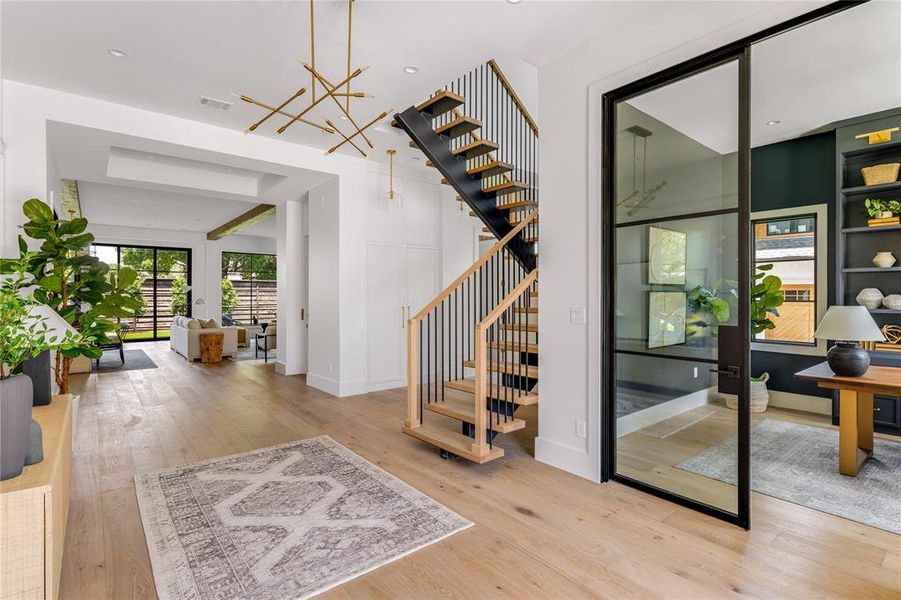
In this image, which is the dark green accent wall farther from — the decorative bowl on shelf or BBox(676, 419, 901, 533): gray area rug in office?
BBox(676, 419, 901, 533): gray area rug in office

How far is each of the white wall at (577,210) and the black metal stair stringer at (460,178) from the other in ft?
4.02

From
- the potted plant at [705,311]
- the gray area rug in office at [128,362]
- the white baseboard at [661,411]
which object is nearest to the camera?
the potted plant at [705,311]

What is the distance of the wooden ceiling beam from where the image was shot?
27.1ft

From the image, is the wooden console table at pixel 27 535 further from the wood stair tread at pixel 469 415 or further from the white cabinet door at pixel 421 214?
the white cabinet door at pixel 421 214

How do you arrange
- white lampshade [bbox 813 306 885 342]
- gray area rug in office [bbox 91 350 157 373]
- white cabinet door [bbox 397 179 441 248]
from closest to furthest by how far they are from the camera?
white lampshade [bbox 813 306 885 342]
white cabinet door [bbox 397 179 441 248]
gray area rug in office [bbox 91 350 157 373]

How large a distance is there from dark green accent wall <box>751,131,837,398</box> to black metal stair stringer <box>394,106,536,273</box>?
280cm

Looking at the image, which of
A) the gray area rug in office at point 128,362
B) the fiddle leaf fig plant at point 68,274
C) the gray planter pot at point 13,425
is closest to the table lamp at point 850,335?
the gray planter pot at point 13,425

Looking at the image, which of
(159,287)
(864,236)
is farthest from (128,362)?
(864,236)

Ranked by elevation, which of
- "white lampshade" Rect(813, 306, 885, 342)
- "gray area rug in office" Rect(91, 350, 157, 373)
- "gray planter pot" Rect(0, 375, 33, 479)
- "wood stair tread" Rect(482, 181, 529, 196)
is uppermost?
"wood stair tread" Rect(482, 181, 529, 196)

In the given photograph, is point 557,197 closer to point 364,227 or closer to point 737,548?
point 737,548

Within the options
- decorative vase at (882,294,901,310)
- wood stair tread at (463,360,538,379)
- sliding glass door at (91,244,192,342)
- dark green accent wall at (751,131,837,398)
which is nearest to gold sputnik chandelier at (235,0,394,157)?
wood stair tread at (463,360,538,379)

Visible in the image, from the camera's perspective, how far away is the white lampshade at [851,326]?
3.29 meters

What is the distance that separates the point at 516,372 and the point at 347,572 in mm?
1997

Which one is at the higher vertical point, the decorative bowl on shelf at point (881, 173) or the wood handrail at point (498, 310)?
the decorative bowl on shelf at point (881, 173)
